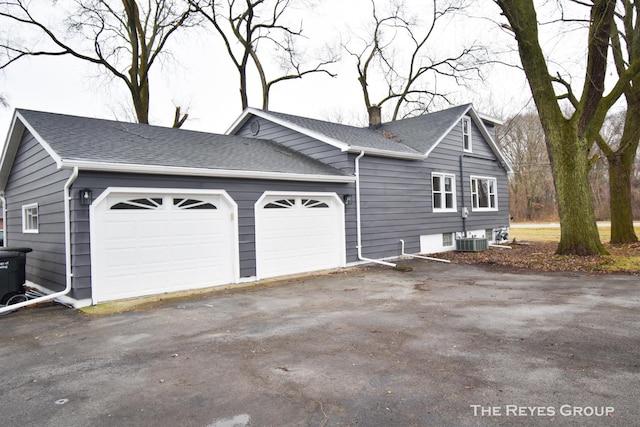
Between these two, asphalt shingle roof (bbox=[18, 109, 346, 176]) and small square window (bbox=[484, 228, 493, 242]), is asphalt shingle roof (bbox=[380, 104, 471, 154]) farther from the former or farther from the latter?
small square window (bbox=[484, 228, 493, 242])

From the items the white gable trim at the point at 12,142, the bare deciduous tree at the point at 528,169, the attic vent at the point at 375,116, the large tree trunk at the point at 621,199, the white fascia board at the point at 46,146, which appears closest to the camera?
the white fascia board at the point at 46,146

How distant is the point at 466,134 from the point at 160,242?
12702mm

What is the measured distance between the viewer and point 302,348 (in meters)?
4.75

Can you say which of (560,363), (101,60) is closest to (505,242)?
(560,363)

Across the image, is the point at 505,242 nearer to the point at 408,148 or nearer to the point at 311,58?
the point at 408,148

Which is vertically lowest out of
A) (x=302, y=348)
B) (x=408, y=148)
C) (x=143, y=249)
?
(x=302, y=348)

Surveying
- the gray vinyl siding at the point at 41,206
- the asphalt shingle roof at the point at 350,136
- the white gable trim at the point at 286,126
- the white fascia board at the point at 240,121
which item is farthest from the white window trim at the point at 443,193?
the gray vinyl siding at the point at 41,206

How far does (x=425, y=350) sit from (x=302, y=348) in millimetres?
1381

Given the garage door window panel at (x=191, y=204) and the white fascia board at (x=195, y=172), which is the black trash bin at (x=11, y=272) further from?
the garage door window panel at (x=191, y=204)

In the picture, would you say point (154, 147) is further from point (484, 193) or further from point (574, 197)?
point (484, 193)

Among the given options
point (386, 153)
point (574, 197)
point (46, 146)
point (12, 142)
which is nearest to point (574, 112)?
point (574, 197)

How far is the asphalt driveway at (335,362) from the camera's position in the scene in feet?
10.3

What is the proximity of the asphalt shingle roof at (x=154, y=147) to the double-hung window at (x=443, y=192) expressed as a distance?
4829 millimetres

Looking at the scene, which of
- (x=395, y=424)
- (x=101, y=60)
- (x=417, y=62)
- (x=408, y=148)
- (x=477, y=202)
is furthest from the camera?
(x=417, y=62)
